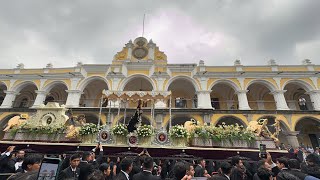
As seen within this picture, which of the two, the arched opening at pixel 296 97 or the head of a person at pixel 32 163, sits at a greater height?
the arched opening at pixel 296 97

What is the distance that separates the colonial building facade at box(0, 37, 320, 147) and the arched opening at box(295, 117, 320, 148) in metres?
0.09

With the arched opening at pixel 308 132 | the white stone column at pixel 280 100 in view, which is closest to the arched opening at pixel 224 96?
the white stone column at pixel 280 100

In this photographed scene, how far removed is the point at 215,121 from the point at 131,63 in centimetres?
1155

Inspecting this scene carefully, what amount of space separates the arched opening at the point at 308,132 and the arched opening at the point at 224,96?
7.52m

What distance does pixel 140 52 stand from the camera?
22.2 m

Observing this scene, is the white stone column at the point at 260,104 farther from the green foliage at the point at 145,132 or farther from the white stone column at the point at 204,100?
the green foliage at the point at 145,132

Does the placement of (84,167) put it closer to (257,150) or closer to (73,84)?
(257,150)

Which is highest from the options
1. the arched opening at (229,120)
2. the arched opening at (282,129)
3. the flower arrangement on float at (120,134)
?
the arched opening at (229,120)

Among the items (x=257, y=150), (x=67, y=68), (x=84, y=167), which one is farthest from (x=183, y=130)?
(x=67, y=68)

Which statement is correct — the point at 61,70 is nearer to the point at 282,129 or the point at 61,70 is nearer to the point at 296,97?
the point at 282,129

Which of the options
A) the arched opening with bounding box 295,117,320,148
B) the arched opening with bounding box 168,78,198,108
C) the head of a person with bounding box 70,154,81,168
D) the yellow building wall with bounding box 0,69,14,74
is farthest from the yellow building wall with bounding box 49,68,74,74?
the arched opening with bounding box 295,117,320,148

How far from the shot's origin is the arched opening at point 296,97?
2067 centimetres

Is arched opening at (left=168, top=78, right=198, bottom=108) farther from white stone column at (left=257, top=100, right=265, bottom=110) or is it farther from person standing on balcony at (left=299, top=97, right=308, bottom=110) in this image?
person standing on balcony at (left=299, top=97, right=308, bottom=110)

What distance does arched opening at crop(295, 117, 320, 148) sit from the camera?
19953 mm
